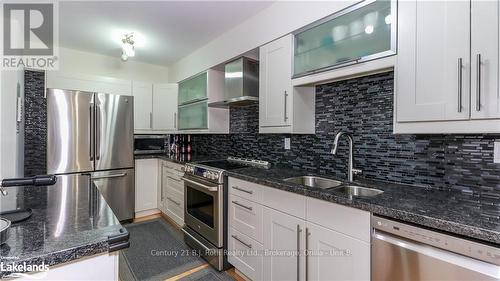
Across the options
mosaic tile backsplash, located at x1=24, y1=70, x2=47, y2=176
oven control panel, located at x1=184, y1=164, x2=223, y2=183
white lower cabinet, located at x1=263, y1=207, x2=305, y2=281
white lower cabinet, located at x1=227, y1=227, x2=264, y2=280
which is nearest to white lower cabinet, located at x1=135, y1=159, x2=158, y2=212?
mosaic tile backsplash, located at x1=24, y1=70, x2=47, y2=176

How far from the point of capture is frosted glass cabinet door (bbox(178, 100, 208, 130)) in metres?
3.14

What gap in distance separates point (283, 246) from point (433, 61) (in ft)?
4.64

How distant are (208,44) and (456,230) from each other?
9.91 feet

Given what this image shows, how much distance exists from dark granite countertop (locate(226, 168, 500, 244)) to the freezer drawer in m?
2.62

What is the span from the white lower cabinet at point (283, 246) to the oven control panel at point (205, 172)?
607 mm

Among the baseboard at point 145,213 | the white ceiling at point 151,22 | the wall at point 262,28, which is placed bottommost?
the baseboard at point 145,213

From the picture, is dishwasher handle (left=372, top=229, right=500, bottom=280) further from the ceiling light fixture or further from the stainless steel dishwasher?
the ceiling light fixture

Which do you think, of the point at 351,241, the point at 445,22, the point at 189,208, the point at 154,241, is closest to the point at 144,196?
the point at 154,241

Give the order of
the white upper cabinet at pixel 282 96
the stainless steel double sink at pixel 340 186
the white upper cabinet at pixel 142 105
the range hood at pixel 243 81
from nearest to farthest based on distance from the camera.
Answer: the stainless steel double sink at pixel 340 186
the white upper cabinet at pixel 282 96
the range hood at pixel 243 81
the white upper cabinet at pixel 142 105

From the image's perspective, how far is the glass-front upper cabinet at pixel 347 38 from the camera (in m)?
1.41

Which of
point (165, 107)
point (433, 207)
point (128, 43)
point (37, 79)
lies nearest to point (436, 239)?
point (433, 207)

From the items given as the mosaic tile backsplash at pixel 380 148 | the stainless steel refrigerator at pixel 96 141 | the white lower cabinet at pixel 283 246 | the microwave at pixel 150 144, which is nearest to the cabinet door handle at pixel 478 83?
the mosaic tile backsplash at pixel 380 148

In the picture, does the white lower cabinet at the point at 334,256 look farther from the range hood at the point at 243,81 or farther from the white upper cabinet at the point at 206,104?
the white upper cabinet at the point at 206,104

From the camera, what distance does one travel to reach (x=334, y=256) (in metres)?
1.31
